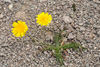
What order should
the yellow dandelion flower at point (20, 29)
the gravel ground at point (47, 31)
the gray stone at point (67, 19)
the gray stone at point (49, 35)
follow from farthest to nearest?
the gray stone at point (67, 19)
the gray stone at point (49, 35)
the gravel ground at point (47, 31)
the yellow dandelion flower at point (20, 29)

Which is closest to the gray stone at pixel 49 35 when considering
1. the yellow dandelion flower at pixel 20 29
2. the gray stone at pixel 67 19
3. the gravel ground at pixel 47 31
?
the gravel ground at pixel 47 31

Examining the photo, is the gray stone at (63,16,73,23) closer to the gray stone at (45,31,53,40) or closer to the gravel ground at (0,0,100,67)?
the gravel ground at (0,0,100,67)

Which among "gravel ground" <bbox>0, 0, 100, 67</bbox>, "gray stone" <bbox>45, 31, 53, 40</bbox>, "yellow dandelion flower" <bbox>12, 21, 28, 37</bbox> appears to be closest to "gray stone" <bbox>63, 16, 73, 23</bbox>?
"gravel ground" <bbox>0, 0, 100, 67</bbox>

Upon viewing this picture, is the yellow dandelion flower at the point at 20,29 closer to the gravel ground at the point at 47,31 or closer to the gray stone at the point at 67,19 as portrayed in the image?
the gravel ground at the point at 47,31

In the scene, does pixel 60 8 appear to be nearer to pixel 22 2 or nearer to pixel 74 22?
pixel 74 22

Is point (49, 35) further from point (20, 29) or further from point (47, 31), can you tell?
point (20, 29)

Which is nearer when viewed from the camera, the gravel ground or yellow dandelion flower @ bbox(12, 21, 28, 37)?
yellow dandelion flower @ bbox(12, 21, 28, 37)

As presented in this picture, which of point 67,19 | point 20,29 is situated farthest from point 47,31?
point 20,29

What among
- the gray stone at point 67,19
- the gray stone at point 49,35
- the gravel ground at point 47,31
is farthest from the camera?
the gray stone at point 67,19
